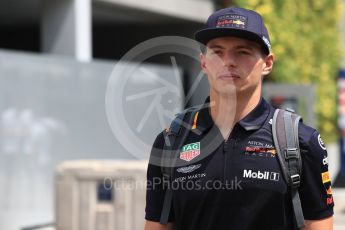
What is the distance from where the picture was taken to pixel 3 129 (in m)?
9.38

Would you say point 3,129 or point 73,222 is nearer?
point 73,222

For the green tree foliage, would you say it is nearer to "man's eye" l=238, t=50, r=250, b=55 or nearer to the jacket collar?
the jacket collar

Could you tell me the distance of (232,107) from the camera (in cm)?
257

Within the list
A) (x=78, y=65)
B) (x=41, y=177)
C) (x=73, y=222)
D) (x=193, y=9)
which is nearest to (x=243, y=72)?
(x=73, y=222)

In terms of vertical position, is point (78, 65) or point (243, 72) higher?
point (78, 65)

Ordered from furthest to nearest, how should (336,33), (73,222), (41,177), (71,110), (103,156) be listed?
(336,33), (103,156), (71,110), (41,177), (73,222)

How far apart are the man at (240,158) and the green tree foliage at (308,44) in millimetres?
14067

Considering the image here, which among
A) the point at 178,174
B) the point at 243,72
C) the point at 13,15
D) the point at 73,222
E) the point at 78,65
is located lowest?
the point at 73,222

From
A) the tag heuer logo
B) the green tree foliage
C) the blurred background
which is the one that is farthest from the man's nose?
the green tree foliage

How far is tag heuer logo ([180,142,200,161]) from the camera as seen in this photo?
2.57 m

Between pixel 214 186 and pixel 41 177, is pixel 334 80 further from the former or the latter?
pixel 214 186

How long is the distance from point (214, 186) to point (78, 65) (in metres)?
8.93

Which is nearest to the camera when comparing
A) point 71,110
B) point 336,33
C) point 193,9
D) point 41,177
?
point 41,177

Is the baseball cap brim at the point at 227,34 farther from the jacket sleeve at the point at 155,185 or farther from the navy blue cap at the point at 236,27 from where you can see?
the jacket sleeve at the point at 155,185
